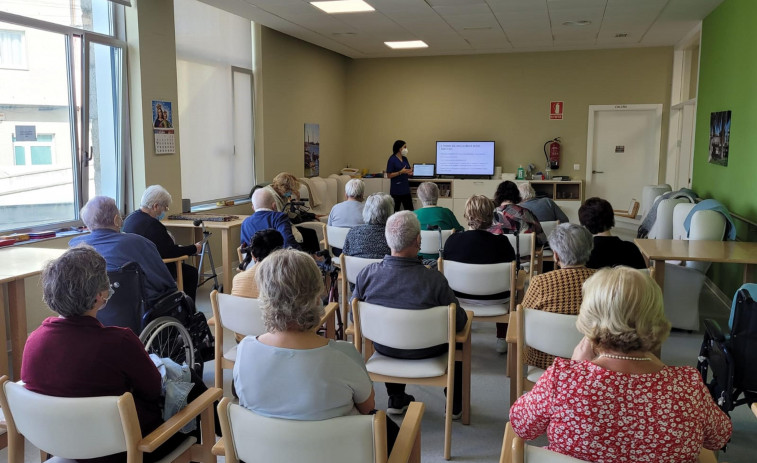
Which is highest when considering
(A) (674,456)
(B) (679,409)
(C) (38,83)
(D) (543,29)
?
(D) (543,29)

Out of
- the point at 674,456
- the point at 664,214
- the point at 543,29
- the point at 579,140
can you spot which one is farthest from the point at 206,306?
the point at 579,140

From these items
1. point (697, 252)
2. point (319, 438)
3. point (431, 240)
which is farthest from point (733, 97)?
point (319, 438)

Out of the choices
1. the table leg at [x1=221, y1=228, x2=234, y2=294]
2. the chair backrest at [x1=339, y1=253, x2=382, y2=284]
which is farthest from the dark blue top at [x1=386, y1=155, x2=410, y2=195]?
the chair backrest at [x1=339, y1=253, x2=382, y2=284]

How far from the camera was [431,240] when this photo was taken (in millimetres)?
4855

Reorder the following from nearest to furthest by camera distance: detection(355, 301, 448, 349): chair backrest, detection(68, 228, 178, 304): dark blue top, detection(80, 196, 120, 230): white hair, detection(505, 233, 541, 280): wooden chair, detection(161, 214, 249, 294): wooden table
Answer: detection(355, 301, 448, 349): chair backrest
detection(68, 228, 178, 304): dark blue top
detection(80, 196, 120, 230): white hair
detection(505, 233, 541, 280): wooden chair
detection(161, 214, 249, 294): wooden table

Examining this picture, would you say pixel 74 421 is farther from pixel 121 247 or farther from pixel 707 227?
pixel 707 227

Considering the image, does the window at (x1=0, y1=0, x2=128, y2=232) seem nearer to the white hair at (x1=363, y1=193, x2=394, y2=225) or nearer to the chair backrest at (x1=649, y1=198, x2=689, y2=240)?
the white hair at (x1=363, y1=193, x2=394, y2=225)

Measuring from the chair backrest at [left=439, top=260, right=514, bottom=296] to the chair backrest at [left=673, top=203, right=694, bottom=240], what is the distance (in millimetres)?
2447

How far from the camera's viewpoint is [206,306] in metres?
5.70

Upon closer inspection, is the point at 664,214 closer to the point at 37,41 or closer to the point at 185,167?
the point at 185,167

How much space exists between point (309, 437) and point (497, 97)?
31.5 feet

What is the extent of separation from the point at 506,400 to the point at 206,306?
3.15m

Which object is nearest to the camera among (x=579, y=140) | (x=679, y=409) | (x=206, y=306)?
(x=679, y=409)

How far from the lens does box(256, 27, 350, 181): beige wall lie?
27.0 feet
